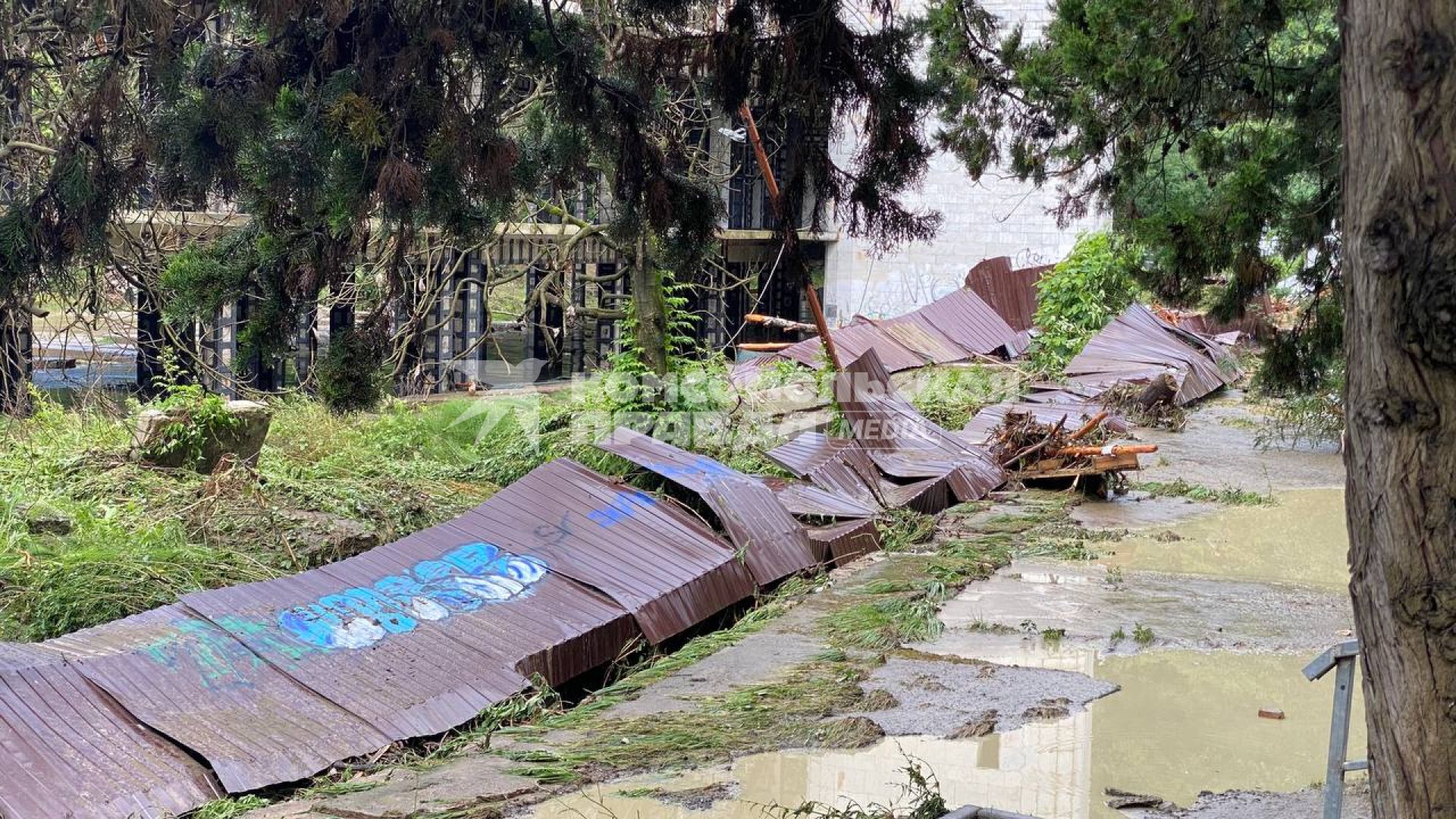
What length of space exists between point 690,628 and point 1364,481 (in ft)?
18.4

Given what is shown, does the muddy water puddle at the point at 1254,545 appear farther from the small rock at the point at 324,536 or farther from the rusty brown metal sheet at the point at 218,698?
the rusty brown metal sheet at the point at 218,698

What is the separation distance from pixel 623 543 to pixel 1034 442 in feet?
21.6

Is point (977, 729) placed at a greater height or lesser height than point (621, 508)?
lesser

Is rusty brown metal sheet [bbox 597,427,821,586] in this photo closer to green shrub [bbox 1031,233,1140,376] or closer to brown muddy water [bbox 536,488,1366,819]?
brown muddy water [bbox 536,488,1366,819]

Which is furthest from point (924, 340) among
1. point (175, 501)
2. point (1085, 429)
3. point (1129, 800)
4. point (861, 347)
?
point (1129, 800)

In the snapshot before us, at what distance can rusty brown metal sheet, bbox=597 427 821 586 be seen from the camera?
8.73 m

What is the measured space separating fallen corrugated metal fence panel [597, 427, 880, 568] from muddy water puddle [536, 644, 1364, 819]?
262 centimetres

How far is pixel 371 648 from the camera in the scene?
6480mm

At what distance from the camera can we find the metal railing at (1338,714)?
12.1ft

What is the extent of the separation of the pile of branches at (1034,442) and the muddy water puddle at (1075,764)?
5.92 meters

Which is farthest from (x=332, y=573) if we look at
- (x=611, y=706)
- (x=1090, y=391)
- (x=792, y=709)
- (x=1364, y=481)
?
(x=1090, y=391)

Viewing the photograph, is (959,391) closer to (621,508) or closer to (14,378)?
(621,508)

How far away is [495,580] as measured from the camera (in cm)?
732

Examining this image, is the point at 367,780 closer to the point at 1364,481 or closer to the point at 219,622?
the point at 219,622
